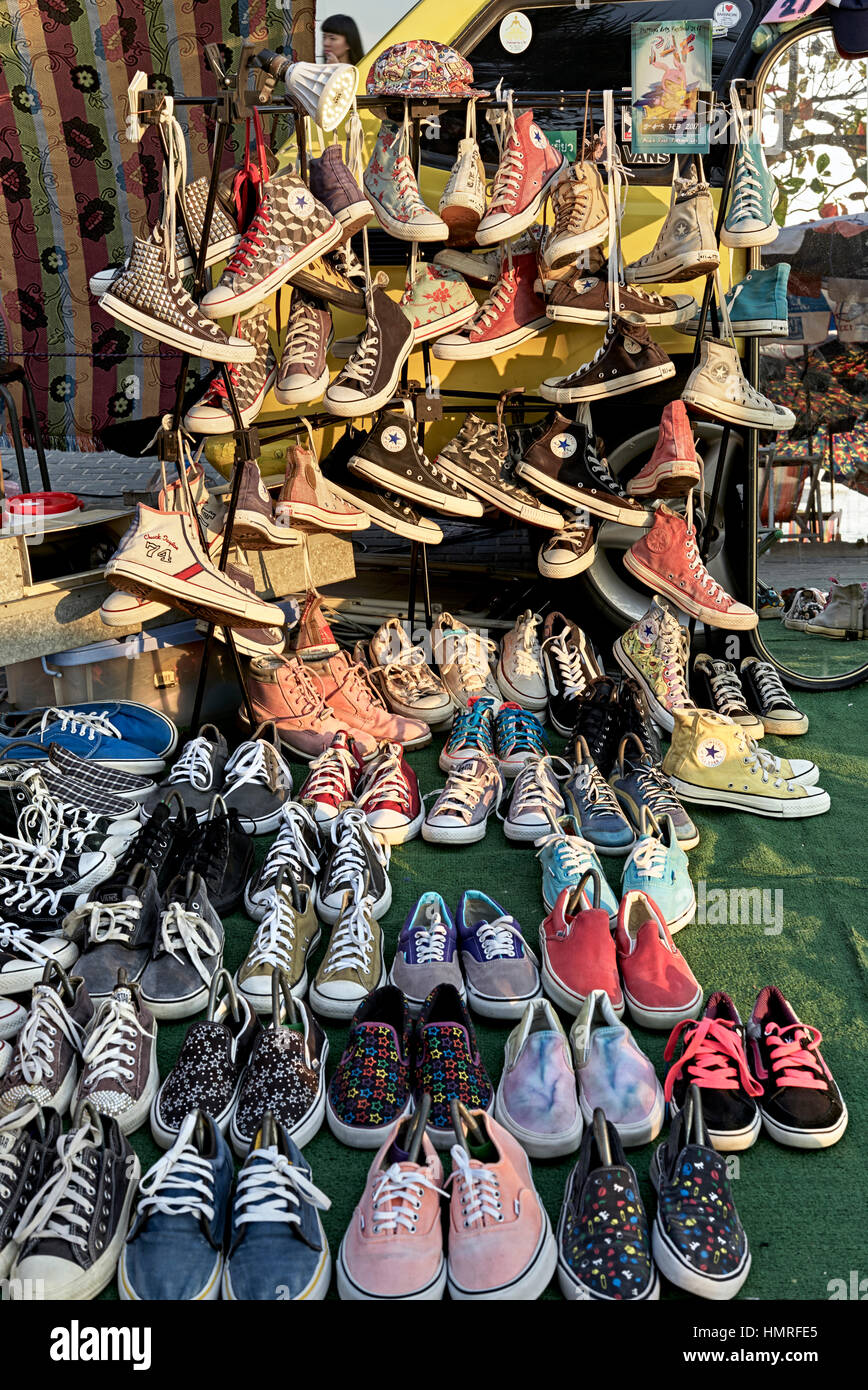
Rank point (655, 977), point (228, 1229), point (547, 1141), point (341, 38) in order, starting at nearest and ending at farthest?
point (228, 1229) → point (547, 1141) → point (655, 977) → point (341, 38)

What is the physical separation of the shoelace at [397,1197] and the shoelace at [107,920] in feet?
2.50

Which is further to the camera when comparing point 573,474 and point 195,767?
Answer: point 573,474

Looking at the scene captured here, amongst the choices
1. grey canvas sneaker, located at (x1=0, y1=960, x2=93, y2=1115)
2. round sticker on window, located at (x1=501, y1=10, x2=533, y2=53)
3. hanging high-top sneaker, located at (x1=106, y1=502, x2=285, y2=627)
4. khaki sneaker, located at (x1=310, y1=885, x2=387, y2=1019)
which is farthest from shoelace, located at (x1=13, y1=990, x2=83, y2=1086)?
round sticker on window, located at (x1=501, y1=10, x2=533, y2=53)

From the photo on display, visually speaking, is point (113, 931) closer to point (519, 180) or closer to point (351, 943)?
point (351, 943)

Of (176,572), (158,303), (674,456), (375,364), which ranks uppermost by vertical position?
(158,303)

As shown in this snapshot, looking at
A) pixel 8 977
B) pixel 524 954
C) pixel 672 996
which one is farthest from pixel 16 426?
pixel 672 996

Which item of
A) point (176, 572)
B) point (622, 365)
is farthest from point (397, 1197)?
point (622, 365)

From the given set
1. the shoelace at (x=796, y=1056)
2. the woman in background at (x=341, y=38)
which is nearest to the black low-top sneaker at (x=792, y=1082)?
the shoelace at (x=796, y=1056)

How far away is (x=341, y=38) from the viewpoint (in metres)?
5.23

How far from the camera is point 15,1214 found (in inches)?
57.7

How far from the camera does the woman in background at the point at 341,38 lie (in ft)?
16.9

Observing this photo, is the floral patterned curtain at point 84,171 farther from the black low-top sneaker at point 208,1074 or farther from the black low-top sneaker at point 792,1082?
the black low-top sneaker at point 792,1082

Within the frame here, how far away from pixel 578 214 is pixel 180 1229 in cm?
272

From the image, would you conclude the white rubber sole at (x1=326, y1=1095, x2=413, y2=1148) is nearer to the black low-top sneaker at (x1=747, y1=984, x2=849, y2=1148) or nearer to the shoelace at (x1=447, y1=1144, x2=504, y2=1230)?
the shoelace at (x1=447, y1=1144, x2=504, y2=1230)
